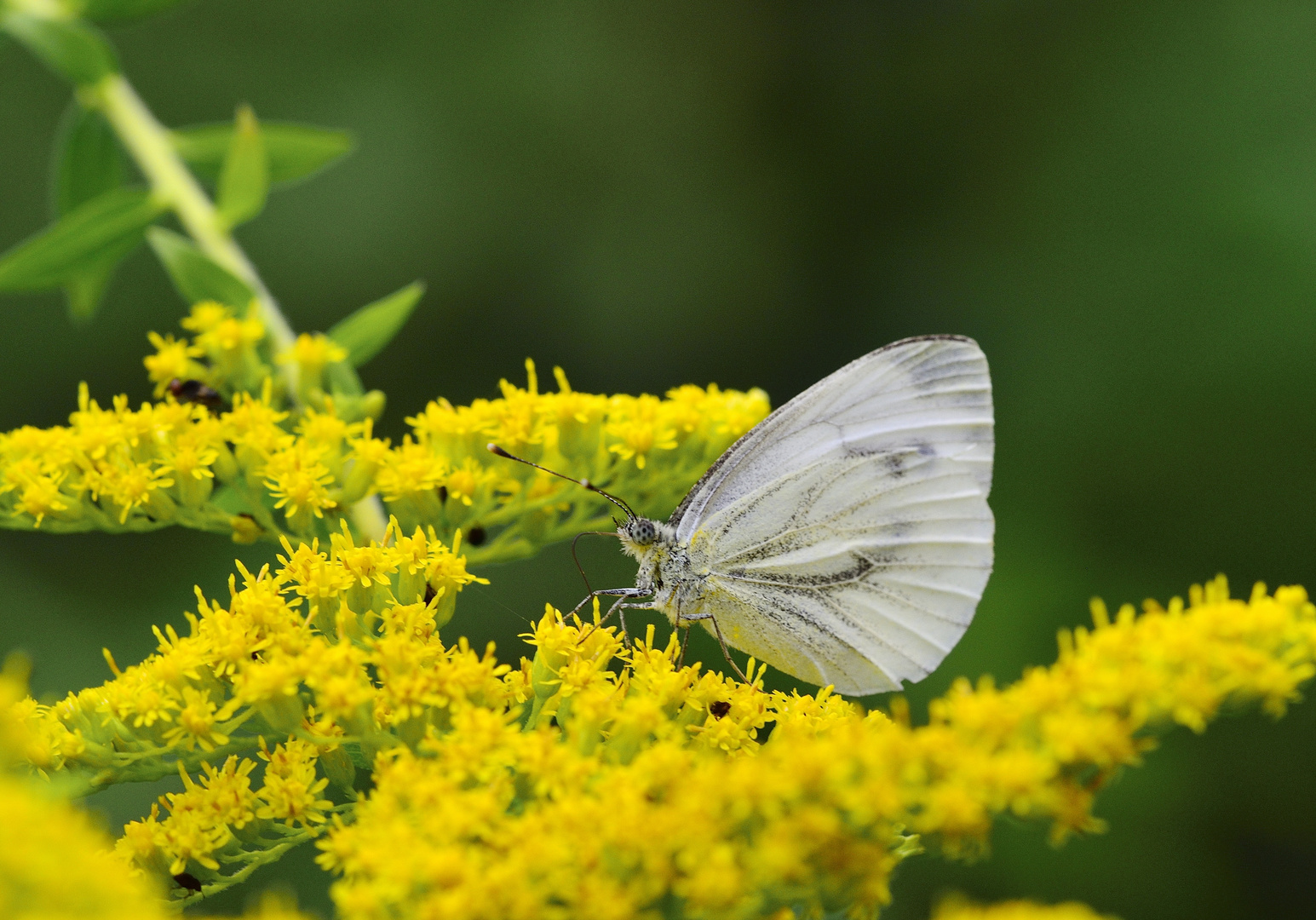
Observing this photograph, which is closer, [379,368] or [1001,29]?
[379,368]

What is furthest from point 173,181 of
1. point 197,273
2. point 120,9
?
point 120,9

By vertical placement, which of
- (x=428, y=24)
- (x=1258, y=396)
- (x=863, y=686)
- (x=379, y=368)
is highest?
(x=428, y=24)

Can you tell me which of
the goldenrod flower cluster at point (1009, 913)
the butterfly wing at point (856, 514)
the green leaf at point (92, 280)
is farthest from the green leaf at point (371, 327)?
the goldenrod flower cluster at point (1009, 913)

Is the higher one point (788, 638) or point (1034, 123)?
point (1034, 123)

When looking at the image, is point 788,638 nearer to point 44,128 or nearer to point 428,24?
point 428,24

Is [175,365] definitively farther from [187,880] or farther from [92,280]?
[187,880]

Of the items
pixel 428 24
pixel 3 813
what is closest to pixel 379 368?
pixel 428 24
